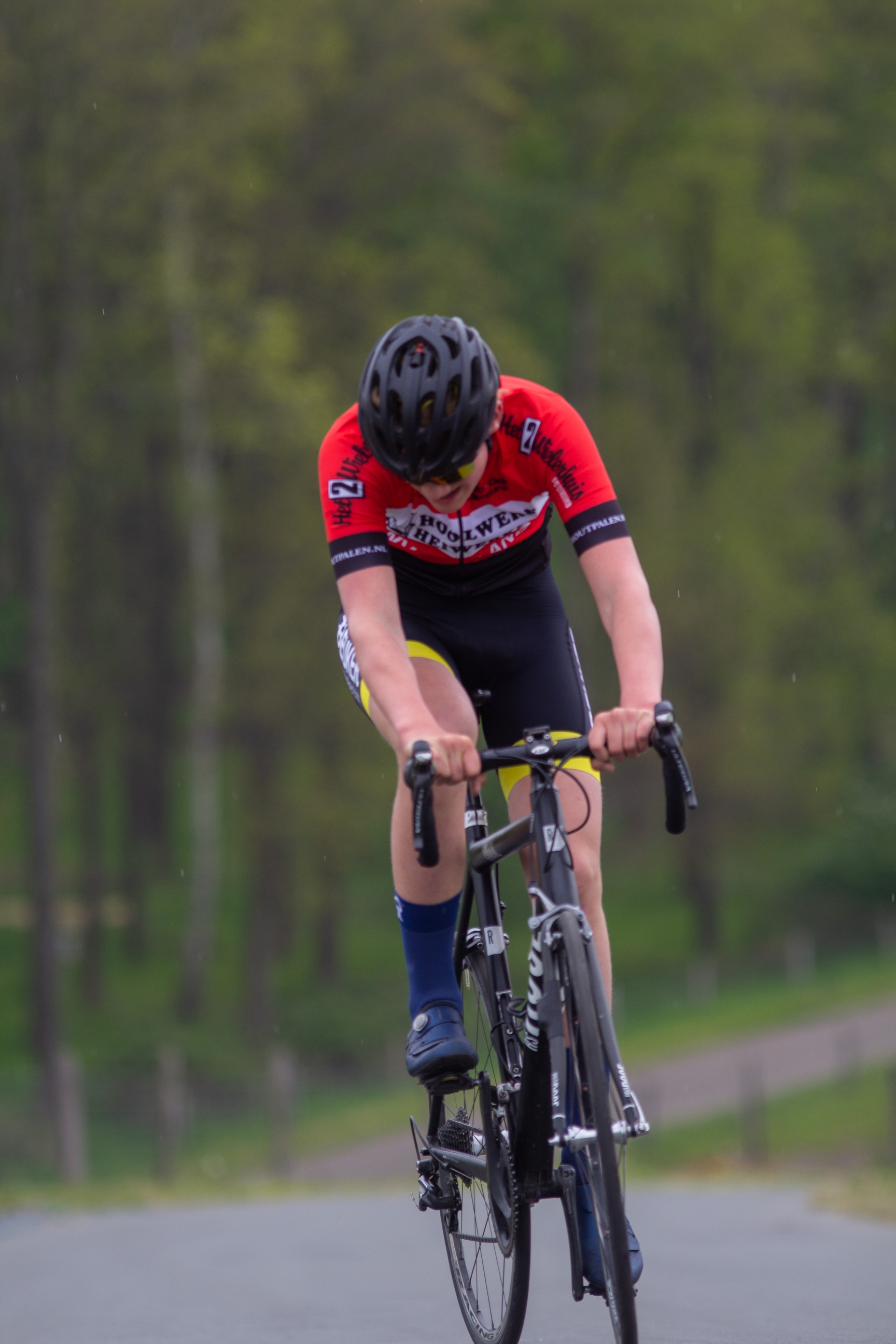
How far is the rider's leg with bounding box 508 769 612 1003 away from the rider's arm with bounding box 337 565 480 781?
370 millimetres

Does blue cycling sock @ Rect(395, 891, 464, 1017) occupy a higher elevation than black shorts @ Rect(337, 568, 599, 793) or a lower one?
lower

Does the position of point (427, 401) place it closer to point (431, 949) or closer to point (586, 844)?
point (586, 844)

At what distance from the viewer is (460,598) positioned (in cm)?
448

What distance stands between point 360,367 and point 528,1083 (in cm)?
2265

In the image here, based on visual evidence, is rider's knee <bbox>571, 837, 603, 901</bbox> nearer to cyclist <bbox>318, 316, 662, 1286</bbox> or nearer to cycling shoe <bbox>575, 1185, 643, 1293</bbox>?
cyclist <bbox>318, 316, 662, 1286</bbox>

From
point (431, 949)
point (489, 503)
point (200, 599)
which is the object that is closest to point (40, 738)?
point (200, 599)

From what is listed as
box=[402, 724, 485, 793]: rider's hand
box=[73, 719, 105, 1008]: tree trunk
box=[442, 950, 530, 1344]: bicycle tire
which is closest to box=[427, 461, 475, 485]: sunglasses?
box=[402, 724, 485, 793]: rider's hand

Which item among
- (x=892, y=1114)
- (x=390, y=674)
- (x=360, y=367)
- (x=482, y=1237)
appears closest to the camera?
(x=390, y=674)

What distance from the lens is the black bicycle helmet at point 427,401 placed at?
382cm

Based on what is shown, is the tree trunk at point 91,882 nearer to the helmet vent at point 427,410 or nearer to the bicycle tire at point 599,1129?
the helmet vent at point 427,410

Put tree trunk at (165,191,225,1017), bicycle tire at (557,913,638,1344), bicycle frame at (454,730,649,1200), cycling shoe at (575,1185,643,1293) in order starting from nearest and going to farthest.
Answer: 1. bicycle tire at (557,913,638,1344)
2. bicycle frame at (454,730,649,1200)
3. cycling shoe at (575,1185,643,1293)
4. tree trunk at (165,191,225,1017)

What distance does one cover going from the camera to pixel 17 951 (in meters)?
33.1

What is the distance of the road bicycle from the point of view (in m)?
3.50

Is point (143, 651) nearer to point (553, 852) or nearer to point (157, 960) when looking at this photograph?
point (157, 960)
